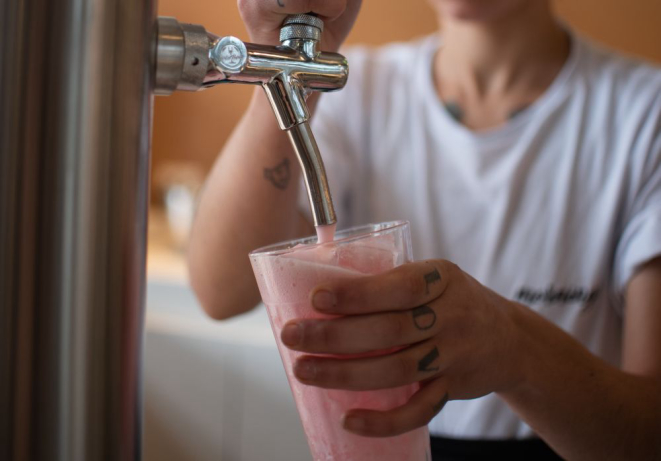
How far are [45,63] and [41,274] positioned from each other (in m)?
0.08

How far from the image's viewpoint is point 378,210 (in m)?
0.98

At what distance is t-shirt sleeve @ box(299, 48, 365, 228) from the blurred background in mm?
245

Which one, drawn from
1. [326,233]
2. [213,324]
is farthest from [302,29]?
[213,324]

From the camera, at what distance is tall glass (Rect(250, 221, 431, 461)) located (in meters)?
0.35

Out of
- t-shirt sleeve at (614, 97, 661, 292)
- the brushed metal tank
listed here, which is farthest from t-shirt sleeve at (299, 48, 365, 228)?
the brushed metal tank

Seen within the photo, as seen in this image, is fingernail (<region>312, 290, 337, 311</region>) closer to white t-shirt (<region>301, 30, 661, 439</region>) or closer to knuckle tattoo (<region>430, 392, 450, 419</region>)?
knuckle tattoo (<region>430, 392, 450, 419</region>)

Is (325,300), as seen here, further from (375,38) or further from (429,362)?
(375,38)

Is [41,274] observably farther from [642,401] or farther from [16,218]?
[642,401]

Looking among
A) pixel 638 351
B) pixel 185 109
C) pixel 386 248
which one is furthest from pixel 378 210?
pixel 185 109

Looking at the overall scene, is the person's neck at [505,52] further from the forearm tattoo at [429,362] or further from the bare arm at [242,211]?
the forearm tattoo at [429,362]

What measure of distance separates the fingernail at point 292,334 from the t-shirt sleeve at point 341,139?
24.5 inches

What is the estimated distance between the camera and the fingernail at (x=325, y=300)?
13.2 inches

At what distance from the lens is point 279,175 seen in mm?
678

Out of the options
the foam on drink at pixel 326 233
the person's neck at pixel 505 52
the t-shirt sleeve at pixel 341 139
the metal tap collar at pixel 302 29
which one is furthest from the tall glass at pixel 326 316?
the person's neck at pixel 505 52
